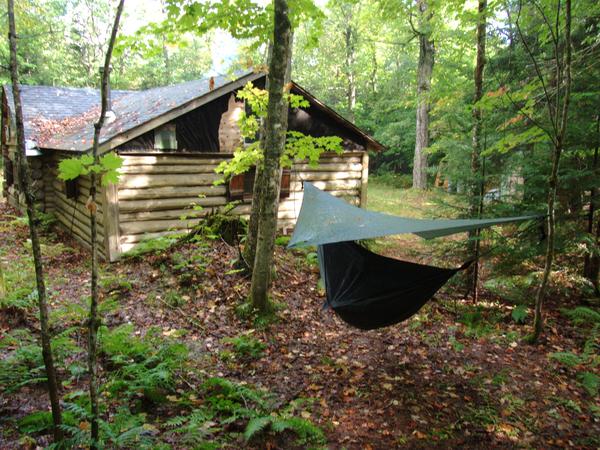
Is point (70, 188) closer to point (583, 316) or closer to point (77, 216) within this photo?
point (77, 216)

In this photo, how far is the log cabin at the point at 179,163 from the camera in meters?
7.43

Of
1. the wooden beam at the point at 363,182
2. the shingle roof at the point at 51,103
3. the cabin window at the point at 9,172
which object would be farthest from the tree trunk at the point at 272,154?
the cabin window at the point at 9,172

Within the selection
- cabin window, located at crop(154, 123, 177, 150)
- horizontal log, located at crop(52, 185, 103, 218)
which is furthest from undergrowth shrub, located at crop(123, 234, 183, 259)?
cabin window, located at crop(154, 123, 177, 150)

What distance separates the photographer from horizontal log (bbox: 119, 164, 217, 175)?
7496mm

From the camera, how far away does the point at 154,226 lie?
787cm

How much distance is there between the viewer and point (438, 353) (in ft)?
14.8

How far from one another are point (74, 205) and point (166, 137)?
2.35 metres

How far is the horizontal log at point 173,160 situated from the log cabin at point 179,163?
0.06 feet

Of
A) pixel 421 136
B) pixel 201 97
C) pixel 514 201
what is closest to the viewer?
pixel 514 201

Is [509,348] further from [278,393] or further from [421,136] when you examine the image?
[421,136]

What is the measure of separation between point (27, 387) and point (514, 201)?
6.35 m

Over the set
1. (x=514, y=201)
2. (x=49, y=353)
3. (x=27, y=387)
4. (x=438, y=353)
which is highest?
(x=514, y=201)

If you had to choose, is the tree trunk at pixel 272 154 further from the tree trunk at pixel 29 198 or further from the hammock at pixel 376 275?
the tree trunk at pixel 29 198

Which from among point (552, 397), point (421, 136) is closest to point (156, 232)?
point (552, 397)
